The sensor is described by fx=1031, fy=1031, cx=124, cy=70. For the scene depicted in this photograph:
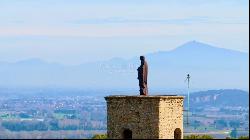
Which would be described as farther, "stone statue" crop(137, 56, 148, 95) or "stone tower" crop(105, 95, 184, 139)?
"stone statue" crop(137, 56, 148, 95)

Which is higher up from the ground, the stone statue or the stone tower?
the stone statue

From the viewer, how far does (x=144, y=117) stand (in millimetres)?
65375

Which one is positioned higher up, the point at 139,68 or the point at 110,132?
the point at 139,68

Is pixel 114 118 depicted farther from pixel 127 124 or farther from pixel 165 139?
pixel 165 139

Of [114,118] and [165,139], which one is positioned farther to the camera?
[114,118]

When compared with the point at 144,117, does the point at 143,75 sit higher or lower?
higher

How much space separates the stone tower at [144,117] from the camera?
2564 inches

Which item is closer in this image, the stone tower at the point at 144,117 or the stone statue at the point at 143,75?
the stone tower at the point at 144,117

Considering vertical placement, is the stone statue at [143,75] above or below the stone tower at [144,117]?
above

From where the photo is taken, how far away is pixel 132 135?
6569 cm

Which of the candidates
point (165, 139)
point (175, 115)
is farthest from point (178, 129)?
point (165, 139)

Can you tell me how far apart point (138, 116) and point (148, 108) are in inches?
34.4

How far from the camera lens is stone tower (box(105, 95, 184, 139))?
6512 centimetres

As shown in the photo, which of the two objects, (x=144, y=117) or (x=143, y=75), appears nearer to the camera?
(x=144, y=117)
